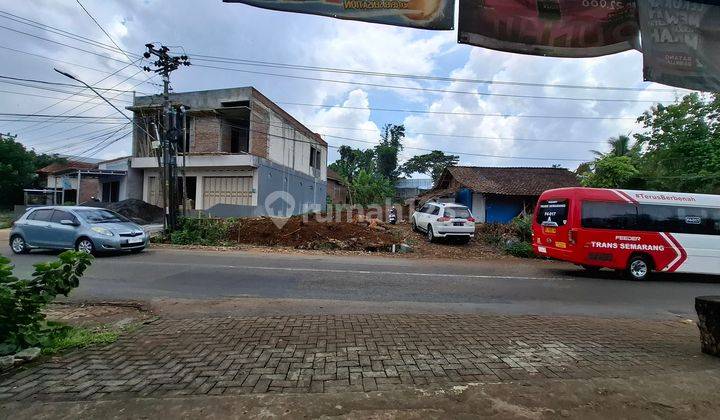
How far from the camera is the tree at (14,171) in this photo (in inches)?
1355

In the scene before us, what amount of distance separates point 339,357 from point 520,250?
42.7 ft

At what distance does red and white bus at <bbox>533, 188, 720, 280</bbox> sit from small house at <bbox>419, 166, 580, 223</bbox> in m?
14.5

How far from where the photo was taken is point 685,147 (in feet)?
65.8

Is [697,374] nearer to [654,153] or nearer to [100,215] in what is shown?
[100,215]

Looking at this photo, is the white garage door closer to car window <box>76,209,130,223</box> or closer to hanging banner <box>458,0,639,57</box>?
car window <box>76,209,130,223</box>

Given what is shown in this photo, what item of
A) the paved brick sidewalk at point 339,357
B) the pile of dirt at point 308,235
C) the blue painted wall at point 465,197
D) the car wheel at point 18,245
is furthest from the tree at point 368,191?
the paved brick sidewalk at point 339,357

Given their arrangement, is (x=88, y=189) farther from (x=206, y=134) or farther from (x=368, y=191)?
(x=368, y=191)

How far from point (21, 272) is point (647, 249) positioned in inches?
628

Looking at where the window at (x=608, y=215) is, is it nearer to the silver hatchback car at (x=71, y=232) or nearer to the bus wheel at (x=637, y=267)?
the bus wheel at (x=637, y=267)

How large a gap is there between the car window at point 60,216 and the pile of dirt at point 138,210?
11032 mm

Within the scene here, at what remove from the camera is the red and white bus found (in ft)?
34.9

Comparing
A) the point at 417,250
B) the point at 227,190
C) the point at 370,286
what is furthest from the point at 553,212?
the point at 227,190

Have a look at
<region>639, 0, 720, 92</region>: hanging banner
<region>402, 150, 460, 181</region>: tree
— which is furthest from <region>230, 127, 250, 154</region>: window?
<region>402, 150, 460, 181</region>: tree

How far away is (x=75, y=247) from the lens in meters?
11.4
